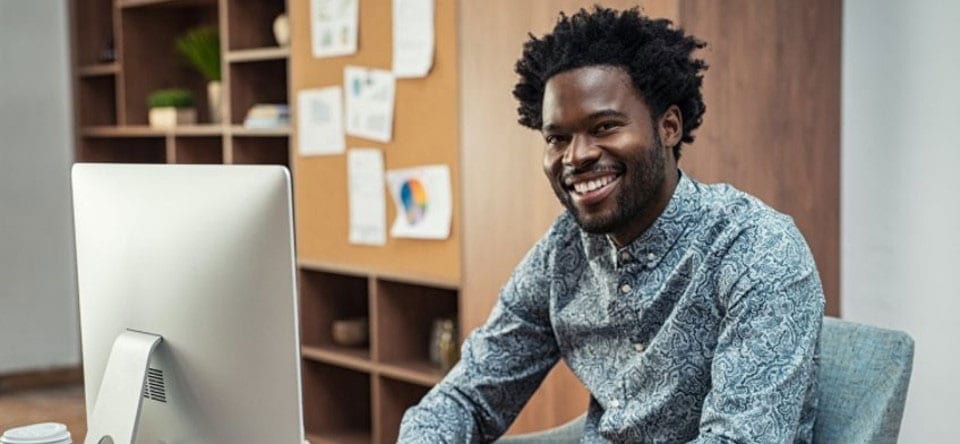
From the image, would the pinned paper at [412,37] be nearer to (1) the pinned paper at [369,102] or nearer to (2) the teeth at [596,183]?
(1) the pinned paper at [369,102]

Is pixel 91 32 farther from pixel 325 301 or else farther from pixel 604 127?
pixel 604 127

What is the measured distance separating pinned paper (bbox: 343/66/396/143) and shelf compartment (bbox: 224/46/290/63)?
471 mm

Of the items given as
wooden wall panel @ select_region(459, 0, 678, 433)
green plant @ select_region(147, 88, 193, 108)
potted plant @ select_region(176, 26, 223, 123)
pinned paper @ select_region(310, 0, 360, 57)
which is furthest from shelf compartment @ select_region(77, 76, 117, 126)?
wooden wall panel @ select_region(459, 0, 678, 433)

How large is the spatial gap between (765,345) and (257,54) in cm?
303

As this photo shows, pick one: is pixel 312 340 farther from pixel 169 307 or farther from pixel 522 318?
pixel 169 307

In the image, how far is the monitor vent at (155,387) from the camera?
1.70 metres

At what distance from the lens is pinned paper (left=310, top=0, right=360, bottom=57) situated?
3.91m

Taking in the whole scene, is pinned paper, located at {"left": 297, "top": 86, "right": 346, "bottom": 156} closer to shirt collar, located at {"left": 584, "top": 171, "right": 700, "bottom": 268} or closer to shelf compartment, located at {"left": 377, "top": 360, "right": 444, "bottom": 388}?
shelf compartment, located at {"left": 377, "top": 360, "right": 444, "bottom": 388}

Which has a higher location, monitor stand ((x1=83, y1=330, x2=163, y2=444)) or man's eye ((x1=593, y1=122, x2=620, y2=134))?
man's eye ((x1=593, y1=122, x2=620, y2=134))

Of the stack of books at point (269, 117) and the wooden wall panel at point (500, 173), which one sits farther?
the stack of books at point (269, 117)

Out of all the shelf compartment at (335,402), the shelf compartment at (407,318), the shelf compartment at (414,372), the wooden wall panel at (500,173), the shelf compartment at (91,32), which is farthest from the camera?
the shelf compartment at (91,32)

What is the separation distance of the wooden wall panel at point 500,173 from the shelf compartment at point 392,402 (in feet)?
1.79

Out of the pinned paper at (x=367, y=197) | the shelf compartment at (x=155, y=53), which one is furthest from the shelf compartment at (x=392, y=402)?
the shelf compartment at (x=155, y=53)

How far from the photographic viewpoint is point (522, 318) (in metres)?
2.22
